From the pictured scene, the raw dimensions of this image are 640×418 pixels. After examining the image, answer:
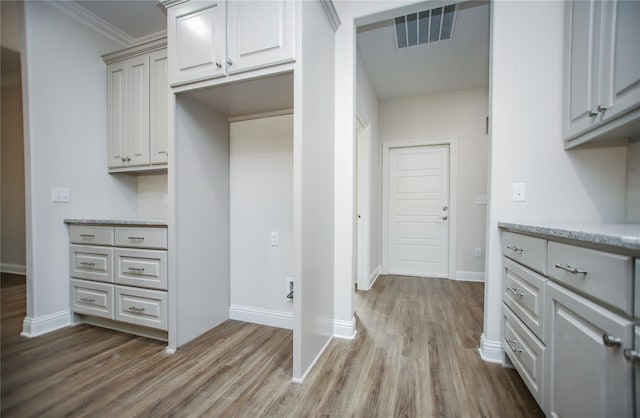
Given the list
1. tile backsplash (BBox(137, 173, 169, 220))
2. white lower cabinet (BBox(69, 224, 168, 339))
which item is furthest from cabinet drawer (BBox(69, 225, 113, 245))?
tile backsplash (BBox(137, 173, 169, 220))

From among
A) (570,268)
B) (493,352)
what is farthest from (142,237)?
(493,352)

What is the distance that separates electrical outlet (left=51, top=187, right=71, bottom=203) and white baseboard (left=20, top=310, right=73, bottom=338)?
938 mm

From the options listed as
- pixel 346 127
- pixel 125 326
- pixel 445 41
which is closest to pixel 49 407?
pixel 125 326

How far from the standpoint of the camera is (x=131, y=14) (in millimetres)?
2332

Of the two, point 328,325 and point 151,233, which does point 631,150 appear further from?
point 151,233

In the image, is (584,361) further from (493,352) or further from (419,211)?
(419,211)

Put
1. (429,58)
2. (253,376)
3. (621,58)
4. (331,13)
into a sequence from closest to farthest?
1. (621,58)
2. (253,376)
3. (331,13)
4. (429,58)

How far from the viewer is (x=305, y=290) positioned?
1.49m

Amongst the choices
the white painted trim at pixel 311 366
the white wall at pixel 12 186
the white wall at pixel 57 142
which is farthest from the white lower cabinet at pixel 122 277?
the white wall at pixel 12 186

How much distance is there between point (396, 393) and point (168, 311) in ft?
5.08

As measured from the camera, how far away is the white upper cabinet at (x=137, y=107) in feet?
7.22

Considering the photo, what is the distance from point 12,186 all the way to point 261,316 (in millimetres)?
4488

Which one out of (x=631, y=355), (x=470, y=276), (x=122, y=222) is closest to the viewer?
(x=631, y=355)

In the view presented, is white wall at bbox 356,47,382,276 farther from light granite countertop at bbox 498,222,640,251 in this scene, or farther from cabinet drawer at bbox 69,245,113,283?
cabinet drawer at bbox 69,245,113,283
